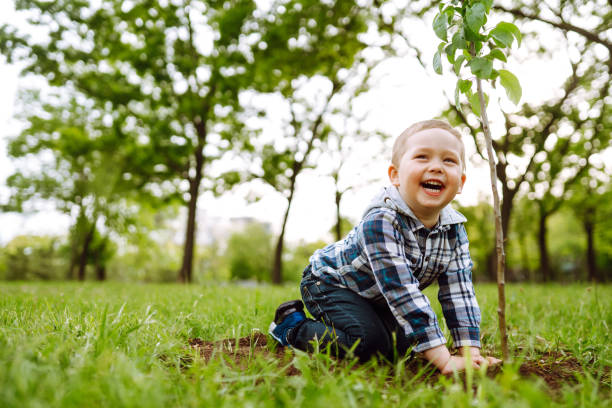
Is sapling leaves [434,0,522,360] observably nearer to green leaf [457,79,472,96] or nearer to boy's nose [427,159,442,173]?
green leaf [457,79,472,96]

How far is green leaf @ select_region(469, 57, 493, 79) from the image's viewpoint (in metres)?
1.56

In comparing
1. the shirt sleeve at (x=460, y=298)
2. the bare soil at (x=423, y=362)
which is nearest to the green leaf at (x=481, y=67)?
the shirt sleeve at (x=460, y=298)

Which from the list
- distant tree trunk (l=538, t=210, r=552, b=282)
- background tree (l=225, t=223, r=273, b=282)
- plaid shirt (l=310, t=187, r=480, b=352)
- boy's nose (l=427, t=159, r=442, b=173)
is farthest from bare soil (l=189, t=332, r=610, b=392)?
background tree (l=225, t=223, r=273, b=282)

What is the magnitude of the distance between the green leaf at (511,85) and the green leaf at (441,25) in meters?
0.28

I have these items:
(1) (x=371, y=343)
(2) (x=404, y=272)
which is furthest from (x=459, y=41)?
(1) (x=371, y=343)

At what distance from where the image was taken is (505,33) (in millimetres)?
1572

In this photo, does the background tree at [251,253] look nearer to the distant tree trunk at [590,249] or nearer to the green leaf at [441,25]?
the distant tree trunk at [590,249]

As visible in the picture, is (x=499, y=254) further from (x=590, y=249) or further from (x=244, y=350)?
(x=590, y=249)

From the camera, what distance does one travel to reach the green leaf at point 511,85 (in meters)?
1.60

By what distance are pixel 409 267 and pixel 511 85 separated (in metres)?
1.01

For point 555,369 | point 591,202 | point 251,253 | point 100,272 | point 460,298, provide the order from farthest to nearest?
1. point 251,253
2. point 100,272
3. point 591,202
4. point 460,298
5. point 555,369

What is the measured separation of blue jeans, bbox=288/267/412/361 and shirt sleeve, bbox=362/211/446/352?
0.48 feet

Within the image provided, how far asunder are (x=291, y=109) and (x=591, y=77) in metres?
9.19

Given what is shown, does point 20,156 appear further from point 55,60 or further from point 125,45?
point 125,45
